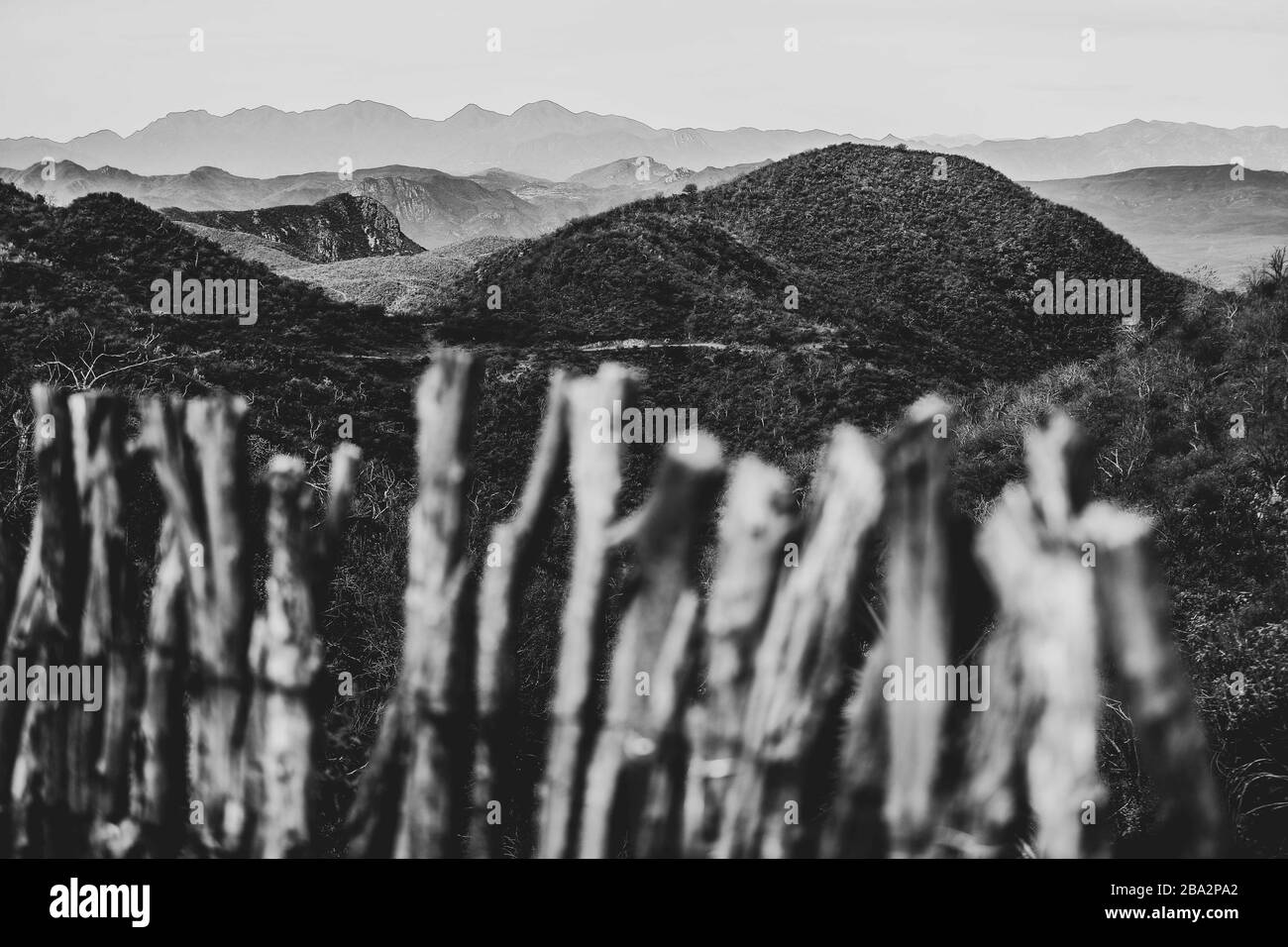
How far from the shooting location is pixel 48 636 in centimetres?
465

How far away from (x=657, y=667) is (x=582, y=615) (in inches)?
14.1

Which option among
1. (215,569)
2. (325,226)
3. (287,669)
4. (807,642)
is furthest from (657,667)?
(325,226)

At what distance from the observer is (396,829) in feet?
13.6

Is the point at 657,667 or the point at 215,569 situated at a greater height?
the point at 215,569

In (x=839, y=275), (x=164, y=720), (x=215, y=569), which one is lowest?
(x=164, y=720)

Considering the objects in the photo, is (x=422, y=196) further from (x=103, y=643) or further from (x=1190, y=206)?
(x=103, y=643)

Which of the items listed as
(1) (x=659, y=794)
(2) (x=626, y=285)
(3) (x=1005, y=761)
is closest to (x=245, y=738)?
(1) (x=659, y=794)

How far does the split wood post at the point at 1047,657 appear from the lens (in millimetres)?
3752

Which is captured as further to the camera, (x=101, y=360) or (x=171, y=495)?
(x=101, y=360)

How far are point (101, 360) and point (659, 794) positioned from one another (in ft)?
40.8

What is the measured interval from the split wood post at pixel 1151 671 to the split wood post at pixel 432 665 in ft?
7.80

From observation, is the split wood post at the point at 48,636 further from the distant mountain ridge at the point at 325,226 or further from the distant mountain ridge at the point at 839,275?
the distant mountain ridge at the point at 325,226

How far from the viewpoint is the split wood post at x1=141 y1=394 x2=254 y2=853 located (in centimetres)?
438
